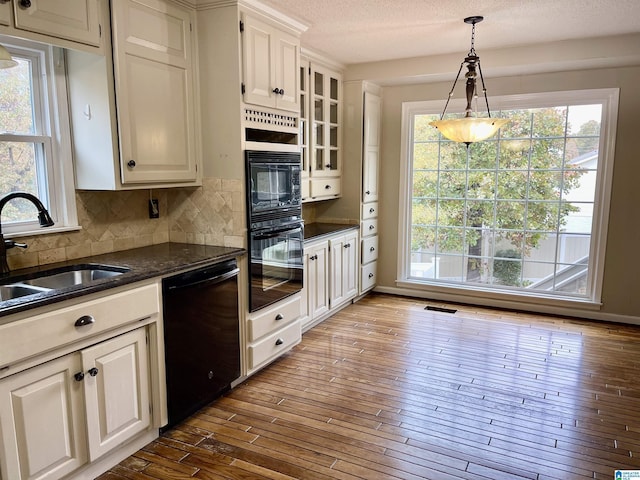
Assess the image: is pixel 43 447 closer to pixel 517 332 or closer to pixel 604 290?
pixel 517 332

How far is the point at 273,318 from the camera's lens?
324cm

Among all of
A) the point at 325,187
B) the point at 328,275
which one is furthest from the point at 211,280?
the point at 325,187

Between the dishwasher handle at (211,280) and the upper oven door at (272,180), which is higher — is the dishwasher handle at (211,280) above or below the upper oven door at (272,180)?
below

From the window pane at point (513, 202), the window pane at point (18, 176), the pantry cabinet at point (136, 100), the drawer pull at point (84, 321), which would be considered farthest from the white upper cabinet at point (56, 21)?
the window pane at point (513, 202)

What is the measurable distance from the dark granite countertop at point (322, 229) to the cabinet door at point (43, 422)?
7.16 feet

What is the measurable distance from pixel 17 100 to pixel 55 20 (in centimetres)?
53

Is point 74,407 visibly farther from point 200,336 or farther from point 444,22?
point 444,22

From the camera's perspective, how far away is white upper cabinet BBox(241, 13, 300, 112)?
2850 mm

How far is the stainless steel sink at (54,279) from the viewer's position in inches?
84.2

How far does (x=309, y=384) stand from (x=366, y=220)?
227 centimetres

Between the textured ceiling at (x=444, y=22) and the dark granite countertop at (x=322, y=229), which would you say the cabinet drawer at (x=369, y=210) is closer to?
the dark granite countertop at (x=322, y=229)

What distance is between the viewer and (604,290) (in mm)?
4340

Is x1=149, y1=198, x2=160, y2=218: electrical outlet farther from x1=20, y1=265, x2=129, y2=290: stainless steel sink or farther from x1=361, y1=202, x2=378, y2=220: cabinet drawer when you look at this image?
x1=361, y1=202, x2=378, y2=220: cabinet drawer

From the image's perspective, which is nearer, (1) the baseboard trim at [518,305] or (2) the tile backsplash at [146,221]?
(2) the tile backsplash at [146,221]
